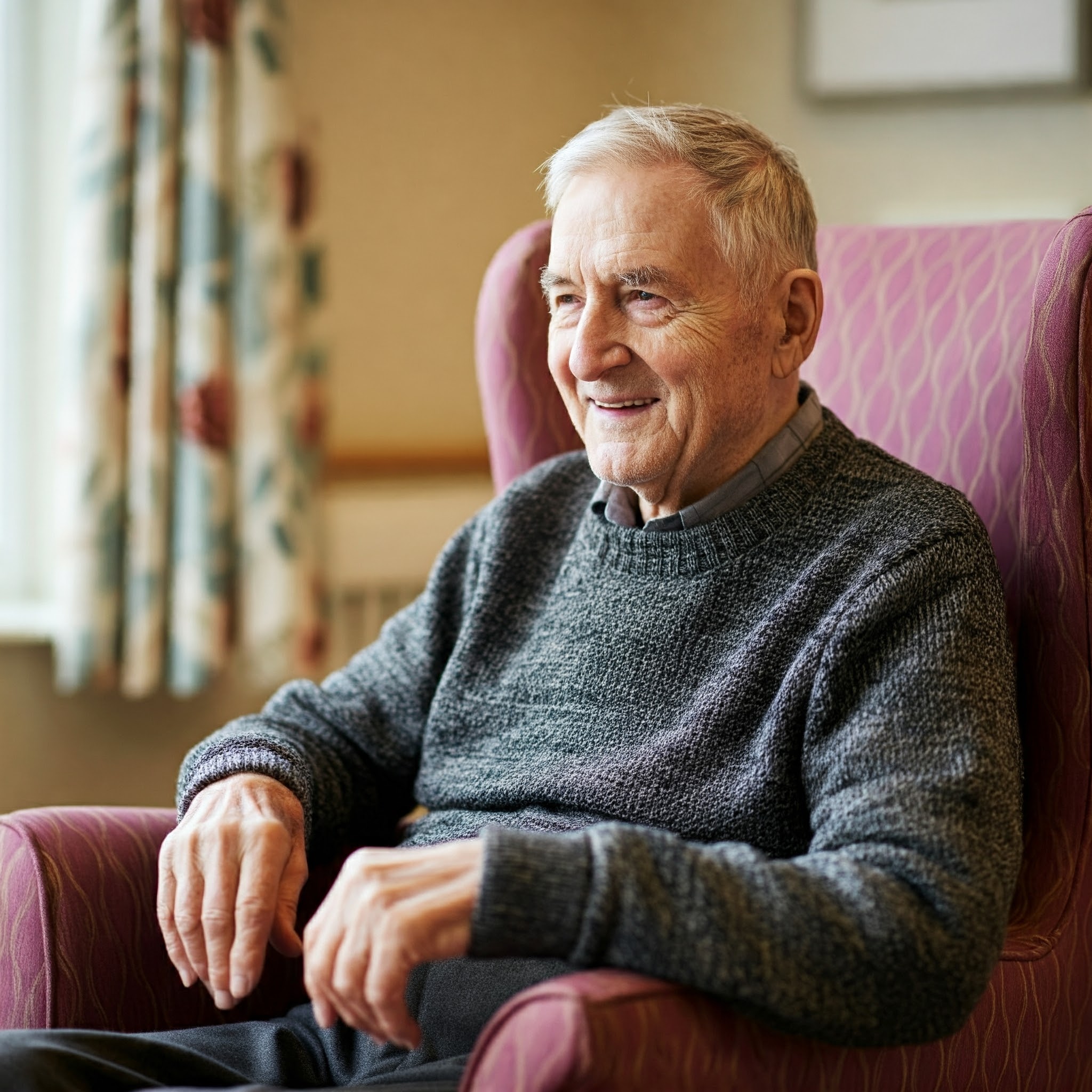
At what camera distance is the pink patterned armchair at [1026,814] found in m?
0.93

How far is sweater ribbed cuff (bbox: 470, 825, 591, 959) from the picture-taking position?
94cm

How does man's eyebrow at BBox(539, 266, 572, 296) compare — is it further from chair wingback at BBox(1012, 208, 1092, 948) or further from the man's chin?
chair wingback at BBox(1012, 208, 1092, 948)

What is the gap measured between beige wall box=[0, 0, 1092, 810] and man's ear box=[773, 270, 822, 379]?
137cm

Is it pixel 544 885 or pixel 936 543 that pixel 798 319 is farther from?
pixel 544 885

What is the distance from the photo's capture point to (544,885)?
3.08 feet

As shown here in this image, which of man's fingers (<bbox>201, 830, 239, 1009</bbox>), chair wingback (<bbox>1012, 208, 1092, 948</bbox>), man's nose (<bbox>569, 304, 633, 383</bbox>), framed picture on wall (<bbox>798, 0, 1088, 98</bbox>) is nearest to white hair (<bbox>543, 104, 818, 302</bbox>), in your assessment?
man's nose (<bbox>569, 304, 633, 383</bbox>)

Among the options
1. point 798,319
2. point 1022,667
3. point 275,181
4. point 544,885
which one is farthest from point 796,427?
point 275,181

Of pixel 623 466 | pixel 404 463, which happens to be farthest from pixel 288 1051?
pixel 404 463

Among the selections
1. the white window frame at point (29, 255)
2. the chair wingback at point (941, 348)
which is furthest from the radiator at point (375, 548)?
the chair wingback at point (941, 348)

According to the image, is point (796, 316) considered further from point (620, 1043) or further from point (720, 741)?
point (620, 1043)

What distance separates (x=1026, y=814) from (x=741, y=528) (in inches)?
15.2

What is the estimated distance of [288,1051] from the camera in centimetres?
124

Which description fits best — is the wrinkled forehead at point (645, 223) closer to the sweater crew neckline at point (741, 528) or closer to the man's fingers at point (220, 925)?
the sweater crew neckline at point (741, 528)

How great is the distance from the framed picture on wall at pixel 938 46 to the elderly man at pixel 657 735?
138cm
